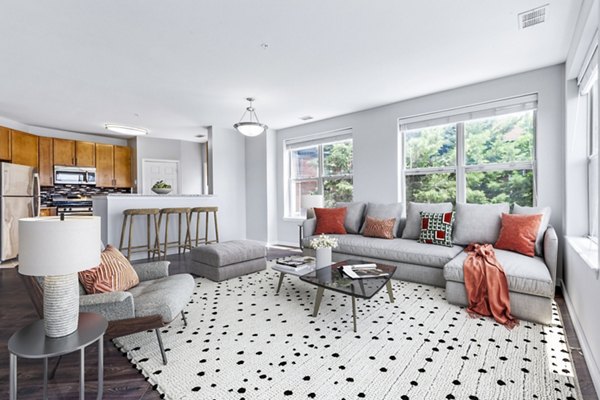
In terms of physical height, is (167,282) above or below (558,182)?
below

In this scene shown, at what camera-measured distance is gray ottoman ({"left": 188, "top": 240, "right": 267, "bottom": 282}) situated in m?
3.71

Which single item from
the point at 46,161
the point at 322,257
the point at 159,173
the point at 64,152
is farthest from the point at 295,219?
the point at 46,161

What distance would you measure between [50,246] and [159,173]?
6502mm

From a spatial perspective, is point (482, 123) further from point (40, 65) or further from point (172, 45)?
point (40, 65)

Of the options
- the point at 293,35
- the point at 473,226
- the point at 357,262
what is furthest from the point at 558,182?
the point at 293,35

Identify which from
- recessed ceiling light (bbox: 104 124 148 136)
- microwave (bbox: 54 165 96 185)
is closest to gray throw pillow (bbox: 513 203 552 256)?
recessed ceiling light (bbox: 104 124 148 136)

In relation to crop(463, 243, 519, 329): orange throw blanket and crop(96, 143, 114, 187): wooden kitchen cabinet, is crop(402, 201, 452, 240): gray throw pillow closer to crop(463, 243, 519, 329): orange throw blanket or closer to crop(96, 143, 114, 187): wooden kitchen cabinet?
crop(463, 243, 519, 329): orange throw blanket

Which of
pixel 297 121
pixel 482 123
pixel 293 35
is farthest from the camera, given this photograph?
pixel 297 121

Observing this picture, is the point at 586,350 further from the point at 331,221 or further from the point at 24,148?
the point at 24,148

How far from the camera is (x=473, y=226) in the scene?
11.9ft

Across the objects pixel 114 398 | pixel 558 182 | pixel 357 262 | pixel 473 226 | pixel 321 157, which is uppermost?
pixel 321 157

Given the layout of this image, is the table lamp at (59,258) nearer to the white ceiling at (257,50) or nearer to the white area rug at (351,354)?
the white area rug at (351,354)

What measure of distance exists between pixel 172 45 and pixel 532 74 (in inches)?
161

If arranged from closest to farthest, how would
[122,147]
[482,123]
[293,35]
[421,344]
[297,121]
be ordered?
1. [421,344]
2. [293,35]
3. [482,123]
4. [297,121]
5. [122,147]
